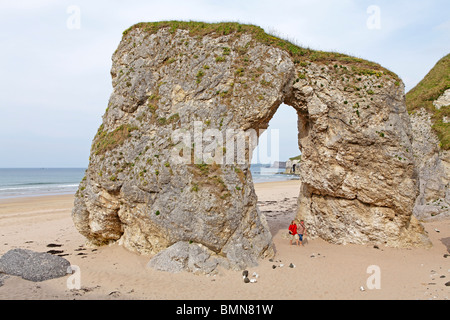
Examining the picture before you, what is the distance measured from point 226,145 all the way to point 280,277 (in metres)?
5.95

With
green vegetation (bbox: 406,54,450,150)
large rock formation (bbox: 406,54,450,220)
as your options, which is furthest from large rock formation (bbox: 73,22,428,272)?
green vegetation (bbox: 406,54,450,150)

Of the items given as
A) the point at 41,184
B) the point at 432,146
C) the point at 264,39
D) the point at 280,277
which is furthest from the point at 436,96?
the point at 41,184

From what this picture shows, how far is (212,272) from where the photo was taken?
12039mm

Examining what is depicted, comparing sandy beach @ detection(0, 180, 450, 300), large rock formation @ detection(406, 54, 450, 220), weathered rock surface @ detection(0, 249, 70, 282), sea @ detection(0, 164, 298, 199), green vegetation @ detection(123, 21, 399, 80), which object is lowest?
sea @ detection(0, 164, 298, 199)

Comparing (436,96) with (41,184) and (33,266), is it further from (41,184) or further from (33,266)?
(41,184)

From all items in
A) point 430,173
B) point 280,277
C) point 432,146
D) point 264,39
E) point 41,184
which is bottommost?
point 41,184

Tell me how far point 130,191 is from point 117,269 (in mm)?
3359

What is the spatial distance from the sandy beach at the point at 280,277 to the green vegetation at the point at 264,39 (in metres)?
9.36

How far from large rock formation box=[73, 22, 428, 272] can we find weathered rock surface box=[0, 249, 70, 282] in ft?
9.72

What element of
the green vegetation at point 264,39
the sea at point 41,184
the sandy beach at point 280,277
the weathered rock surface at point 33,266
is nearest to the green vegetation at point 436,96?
the sandy beach at point 280,277

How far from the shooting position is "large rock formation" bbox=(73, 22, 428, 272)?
1341 centimetres

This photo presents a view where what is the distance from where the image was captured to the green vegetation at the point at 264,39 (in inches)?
614

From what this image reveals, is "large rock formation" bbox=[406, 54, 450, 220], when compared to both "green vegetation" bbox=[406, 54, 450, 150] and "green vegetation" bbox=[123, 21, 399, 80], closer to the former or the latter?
"green vegetation" bbox=[406, 54, 450, 150]

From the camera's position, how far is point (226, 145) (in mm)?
14055
